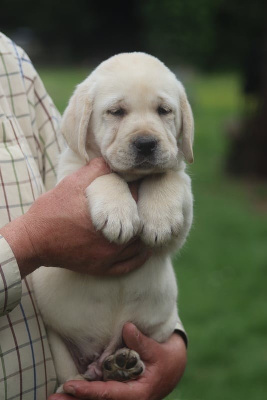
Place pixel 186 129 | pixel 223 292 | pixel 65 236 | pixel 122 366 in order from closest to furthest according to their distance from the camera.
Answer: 1. pixel 65 236
2. pixel 122 366
3. pixel 186 129
4. pixel 223 292

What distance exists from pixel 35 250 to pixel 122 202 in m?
0.35

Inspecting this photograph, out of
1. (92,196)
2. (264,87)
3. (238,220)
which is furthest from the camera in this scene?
(264,87)

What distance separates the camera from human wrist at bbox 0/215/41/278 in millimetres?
2357

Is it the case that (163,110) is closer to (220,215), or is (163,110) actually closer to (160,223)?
(160,223)

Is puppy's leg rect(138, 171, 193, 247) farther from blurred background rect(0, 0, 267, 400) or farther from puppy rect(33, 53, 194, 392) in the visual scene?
blurred background rect(0, 0, 267, 400)

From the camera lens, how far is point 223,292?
696 centimetres

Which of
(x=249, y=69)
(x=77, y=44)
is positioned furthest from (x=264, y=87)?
(x=77, y=44)

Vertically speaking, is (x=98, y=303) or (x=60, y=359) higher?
(x=98, y=303)

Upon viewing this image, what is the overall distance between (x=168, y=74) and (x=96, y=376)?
1.18 meters

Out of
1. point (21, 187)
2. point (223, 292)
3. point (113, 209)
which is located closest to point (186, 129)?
point (113, 209)

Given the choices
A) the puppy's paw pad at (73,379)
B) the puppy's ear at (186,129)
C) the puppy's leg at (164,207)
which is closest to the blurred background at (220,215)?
the puppy's ear at (186,129)

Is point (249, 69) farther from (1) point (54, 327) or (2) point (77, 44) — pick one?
(2) point (77, 44)

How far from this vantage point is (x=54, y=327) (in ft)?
8.81

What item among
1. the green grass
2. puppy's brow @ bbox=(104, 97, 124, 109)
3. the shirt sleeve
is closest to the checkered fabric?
the shirt sleeve
